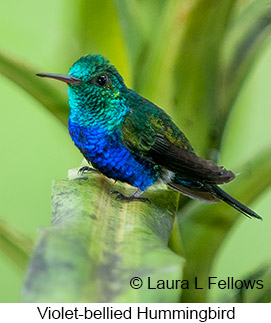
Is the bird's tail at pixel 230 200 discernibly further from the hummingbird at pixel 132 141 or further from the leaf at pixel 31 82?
the leaf at pixel 31 82

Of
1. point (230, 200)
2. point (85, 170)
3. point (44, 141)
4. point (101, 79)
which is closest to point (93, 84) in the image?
point (101, 79)

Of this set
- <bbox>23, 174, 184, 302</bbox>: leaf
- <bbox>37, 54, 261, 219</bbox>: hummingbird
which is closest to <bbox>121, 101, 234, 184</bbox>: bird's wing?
<bbox>37, 54, 261, 219</bbox>: hummingbird

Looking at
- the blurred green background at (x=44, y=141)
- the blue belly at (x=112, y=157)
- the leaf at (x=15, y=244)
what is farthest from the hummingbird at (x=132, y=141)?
the blurred green background at (x=44, y=141)

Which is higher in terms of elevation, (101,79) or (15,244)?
(101,79)

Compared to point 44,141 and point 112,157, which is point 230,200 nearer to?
point 112,157
